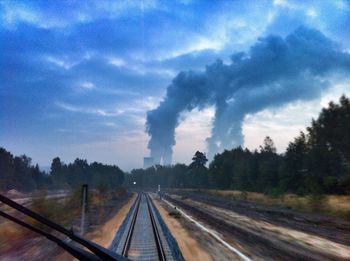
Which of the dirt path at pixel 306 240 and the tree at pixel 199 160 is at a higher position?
the tree at pixel 199 160

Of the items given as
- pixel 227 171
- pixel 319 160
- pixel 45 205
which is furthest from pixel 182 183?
pixel 45 205

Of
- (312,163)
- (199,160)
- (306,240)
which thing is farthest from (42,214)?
(199,160)

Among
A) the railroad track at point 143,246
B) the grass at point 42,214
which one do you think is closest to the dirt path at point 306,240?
the railroad track at point 143,246

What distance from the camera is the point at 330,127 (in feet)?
173

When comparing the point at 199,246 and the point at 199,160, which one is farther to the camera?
the point at 199,160

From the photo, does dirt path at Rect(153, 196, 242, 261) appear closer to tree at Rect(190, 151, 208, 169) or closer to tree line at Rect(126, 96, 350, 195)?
tree line at Rect(126, 96, 350, 195)

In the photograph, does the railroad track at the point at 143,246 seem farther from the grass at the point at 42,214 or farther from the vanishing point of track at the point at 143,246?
the grass at the point at 42,214

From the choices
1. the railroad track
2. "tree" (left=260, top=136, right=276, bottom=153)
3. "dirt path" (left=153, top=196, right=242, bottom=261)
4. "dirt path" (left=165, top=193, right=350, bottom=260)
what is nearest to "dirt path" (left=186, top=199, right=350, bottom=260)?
"dirt path" (left=165, top=193, right=350, bottom=260)

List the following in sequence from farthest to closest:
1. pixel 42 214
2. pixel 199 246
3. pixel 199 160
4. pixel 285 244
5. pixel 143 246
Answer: pixel 199 160, pixel 42 214, pixel 285 244, pixel 199 246, pixel 143 246

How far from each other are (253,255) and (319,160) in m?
46.7

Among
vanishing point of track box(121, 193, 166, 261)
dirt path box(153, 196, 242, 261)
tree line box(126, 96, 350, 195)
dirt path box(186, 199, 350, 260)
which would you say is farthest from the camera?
tree line box(126, 96, 350, 195)

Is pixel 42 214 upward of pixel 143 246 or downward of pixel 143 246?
upward

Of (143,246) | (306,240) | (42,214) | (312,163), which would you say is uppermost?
(312,163)

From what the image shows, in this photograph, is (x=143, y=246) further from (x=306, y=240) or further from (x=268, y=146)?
(x=268, y=146)
